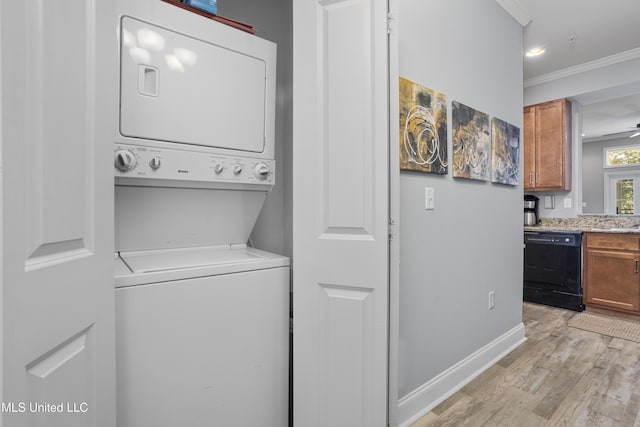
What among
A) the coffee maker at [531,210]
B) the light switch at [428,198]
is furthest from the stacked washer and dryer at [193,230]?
the coffee maker at [531,210]

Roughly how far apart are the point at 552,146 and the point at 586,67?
85 centimetres

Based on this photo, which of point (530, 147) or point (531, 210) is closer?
point (530, 147)

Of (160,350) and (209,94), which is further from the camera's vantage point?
(209,94)

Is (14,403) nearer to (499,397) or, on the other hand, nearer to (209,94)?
(209,94)

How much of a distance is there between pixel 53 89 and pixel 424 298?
172 centimetres

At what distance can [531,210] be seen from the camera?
13.5 ft

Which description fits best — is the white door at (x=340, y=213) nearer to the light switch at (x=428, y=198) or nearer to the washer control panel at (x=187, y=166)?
the washer control panel at (x=187, y=166)

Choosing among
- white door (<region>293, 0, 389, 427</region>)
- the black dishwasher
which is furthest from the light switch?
the black dishwasher

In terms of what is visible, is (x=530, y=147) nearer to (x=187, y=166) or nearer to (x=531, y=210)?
(x=531, y=210)

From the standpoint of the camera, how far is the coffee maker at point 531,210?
4.07m

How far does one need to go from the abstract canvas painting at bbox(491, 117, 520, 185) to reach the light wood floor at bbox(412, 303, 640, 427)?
1.31 meters

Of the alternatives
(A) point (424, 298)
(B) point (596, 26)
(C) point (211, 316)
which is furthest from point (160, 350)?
(B) point (596, 26)

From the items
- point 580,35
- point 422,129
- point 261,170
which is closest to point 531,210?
point 580,35

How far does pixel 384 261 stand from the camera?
120cm
